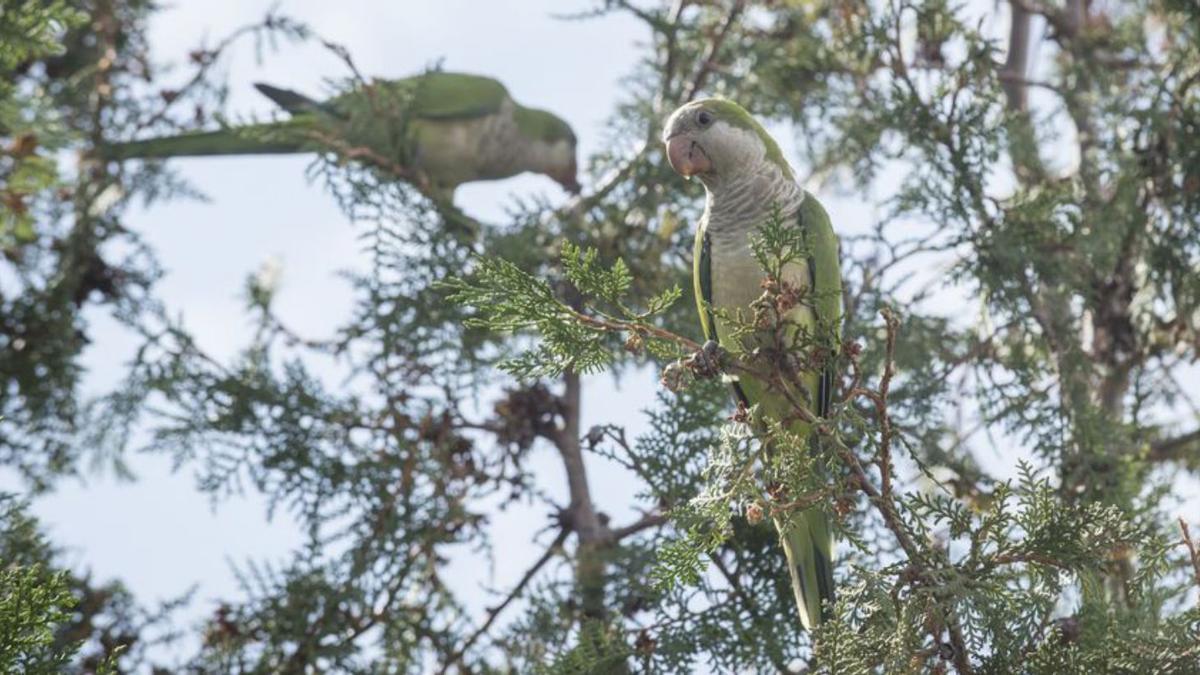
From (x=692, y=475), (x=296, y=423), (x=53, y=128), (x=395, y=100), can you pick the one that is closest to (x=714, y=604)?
(x=692, y=475)

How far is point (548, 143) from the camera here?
5.63 metres

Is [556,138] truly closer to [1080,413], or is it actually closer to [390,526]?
[390,526]

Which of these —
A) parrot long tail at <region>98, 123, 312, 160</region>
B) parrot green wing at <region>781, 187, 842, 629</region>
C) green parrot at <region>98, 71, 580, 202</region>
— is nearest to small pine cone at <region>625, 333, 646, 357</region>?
parrot green wing at <region>781, 187, 842, 629</region>

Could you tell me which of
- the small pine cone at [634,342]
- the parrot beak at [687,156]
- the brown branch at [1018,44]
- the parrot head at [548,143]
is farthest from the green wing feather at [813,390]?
the brown branch at [1018,44]

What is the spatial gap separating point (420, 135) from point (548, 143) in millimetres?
736

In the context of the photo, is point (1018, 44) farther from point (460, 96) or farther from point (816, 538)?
point (816, 538)

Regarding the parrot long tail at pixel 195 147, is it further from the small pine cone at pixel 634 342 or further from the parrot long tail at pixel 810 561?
the small pine cone at pixel 634 342

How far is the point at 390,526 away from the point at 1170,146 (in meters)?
2.44

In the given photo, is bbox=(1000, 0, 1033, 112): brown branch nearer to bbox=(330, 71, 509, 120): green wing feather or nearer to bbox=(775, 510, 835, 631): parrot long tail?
bbox=(330, 71, 509, 120): green wing feather

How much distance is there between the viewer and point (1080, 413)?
12.8 feet

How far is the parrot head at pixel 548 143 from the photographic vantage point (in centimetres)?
557

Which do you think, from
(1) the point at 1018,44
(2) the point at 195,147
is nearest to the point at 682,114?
(2) the point at 195,147

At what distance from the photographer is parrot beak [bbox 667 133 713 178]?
308 centimetres

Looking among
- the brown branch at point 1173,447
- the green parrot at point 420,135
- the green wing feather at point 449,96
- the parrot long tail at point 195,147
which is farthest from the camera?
the parrot long tail at point 195,147
